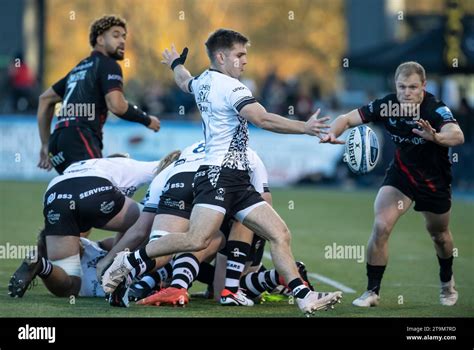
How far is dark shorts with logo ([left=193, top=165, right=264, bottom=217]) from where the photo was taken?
9.43m

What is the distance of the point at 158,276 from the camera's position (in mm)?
10234

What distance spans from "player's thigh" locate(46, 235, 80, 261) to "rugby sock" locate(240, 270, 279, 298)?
1.55m

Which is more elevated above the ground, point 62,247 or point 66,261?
point 62,247

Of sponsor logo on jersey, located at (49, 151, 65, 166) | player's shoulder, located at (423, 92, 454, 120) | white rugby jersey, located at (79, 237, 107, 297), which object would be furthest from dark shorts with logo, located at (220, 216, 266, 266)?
sponsor logo on jersey, located at (49, 151, 65, 166)

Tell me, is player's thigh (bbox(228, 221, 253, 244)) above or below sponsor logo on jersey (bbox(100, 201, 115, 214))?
below

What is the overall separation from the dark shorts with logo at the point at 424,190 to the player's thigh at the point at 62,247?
3.00 meters

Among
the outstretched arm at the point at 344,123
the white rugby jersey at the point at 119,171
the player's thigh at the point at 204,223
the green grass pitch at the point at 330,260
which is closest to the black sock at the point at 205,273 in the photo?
the green grass pitch at the point at 330,260

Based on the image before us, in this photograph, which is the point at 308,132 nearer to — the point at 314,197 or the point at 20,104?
the point at 314,197

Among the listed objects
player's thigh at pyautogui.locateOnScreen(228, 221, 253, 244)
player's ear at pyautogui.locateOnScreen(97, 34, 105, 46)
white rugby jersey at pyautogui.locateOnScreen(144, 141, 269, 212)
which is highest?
player's ear at pyautogui.locateOnScreen(97, 34, 105, 46)

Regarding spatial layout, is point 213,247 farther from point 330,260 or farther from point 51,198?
point 330,260

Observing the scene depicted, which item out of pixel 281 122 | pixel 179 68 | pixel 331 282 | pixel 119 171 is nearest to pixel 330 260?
pixel 331 282

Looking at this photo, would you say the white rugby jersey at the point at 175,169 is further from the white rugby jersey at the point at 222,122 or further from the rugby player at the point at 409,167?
the rugby player at the point at 409,167

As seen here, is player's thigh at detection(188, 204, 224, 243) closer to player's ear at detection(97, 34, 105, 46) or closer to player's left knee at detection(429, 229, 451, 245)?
player's left knee at detection(429, 229, 451, 245)

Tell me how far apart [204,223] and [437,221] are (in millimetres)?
2460
